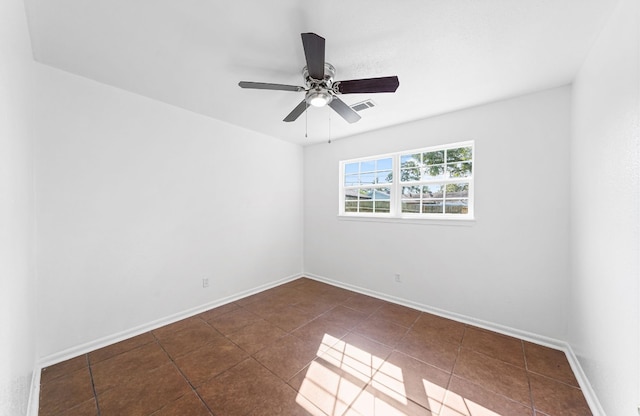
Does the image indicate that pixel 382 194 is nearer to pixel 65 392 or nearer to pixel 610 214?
pixel 610 214

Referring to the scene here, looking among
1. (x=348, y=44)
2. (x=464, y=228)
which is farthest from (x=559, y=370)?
(x=348, y=44)

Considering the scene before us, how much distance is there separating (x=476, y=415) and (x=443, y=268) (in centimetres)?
163

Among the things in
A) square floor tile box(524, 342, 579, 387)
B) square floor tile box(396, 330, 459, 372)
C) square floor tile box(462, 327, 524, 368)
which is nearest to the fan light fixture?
square floor tile box(396, 330, 459, 372)

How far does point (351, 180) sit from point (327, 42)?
253cm

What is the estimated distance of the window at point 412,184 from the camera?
9.60 ft

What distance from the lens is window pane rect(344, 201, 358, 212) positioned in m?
4.00

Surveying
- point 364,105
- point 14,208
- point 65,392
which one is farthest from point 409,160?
point 65,392

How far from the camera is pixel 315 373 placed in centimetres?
193

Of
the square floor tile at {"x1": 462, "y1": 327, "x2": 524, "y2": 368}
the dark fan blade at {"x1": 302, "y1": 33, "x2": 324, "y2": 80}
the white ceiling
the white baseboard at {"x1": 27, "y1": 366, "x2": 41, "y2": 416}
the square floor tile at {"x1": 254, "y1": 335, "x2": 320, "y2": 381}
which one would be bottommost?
the square floor tile at {"x1": 254, "y1": 335, "x2": 320, "y2": 381}

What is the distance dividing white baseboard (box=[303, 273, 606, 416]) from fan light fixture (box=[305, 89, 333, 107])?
2861mm

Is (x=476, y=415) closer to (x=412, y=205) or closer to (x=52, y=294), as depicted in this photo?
(x=412, y=205)

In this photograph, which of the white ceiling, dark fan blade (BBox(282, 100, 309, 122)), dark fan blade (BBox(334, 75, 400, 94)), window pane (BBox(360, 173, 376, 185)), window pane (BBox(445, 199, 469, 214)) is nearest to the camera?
the white ceiling

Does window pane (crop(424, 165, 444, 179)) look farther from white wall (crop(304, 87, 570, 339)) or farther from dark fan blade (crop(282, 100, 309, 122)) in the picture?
dark fan blade (crop(282, 100, 309, 122))

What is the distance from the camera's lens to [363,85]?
177cm
